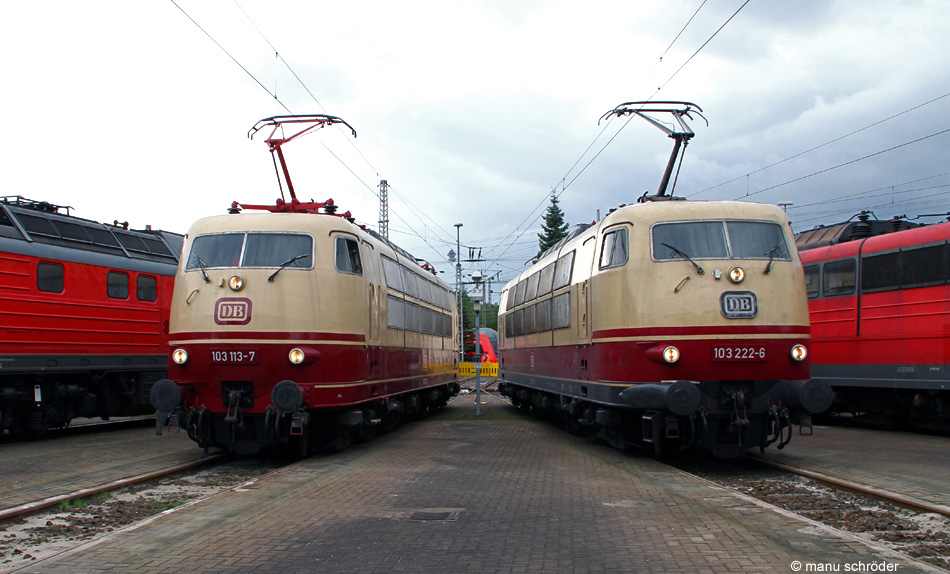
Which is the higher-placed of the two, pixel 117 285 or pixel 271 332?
pixel 117 285

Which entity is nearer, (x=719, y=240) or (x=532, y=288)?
(x=719, y=240)

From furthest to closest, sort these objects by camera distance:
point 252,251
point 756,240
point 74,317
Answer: point 74,317, point 252,251, point 756,240

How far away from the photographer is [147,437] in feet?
52.2

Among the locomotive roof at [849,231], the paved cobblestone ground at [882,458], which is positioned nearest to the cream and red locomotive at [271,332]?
the paved cobblestone ground at [882,458]

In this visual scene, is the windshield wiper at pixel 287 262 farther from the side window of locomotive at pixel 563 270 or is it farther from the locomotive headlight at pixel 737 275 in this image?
the locomotive headlight at pixel 737 275

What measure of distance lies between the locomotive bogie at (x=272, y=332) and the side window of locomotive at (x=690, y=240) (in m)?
4.59

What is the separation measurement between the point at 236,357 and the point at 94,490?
2.81 m

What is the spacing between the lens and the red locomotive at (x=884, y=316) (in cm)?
1459

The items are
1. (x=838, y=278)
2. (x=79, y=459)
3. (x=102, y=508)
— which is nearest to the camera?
(x=102, y=508)

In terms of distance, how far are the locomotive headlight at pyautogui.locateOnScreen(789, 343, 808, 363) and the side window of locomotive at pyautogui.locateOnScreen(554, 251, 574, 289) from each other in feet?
14.0

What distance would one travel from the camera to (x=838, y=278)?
55.7 ft

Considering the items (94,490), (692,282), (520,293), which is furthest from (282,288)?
(520,293)

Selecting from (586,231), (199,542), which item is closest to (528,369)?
(586,231)

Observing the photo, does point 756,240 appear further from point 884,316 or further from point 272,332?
point 272,332
